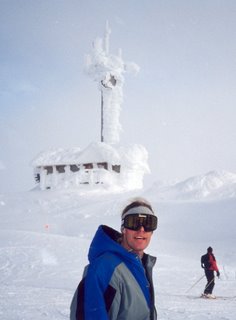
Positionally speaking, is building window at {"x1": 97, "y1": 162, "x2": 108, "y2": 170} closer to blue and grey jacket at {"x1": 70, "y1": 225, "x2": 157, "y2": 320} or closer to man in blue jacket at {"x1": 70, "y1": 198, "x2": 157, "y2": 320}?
man in blue jacket at {"x1": 70, "y1": 198, "x2": 157, "y2": 320}

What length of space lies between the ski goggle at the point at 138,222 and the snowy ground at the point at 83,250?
2.04 meters

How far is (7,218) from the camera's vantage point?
33062 millimetres

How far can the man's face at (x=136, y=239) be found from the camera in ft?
8.54

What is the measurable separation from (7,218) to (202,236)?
18342 mm

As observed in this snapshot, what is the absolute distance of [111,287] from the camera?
7.62 feet

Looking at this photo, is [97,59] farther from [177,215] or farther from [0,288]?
[0,288]

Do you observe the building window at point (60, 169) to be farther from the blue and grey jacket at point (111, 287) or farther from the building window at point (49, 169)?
the blue and grey jacket at point (111, 287)

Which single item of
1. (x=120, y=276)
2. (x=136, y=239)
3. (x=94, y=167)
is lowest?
(x=120, y=276)

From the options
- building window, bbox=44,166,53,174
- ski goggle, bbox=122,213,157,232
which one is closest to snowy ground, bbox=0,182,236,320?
ski goggle, bbox=122,213,157,232

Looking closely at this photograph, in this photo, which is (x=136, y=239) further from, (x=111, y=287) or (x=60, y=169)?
(x=60, y=169)

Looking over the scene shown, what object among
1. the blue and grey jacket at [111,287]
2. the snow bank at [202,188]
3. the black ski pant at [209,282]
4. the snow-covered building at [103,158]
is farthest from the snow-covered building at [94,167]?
the blue and grey jacket at [111,287]

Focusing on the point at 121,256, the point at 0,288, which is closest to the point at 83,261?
the point at 0,288

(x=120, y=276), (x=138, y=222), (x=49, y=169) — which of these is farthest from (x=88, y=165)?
(x=120, y=276)

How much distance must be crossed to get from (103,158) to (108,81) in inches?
484
